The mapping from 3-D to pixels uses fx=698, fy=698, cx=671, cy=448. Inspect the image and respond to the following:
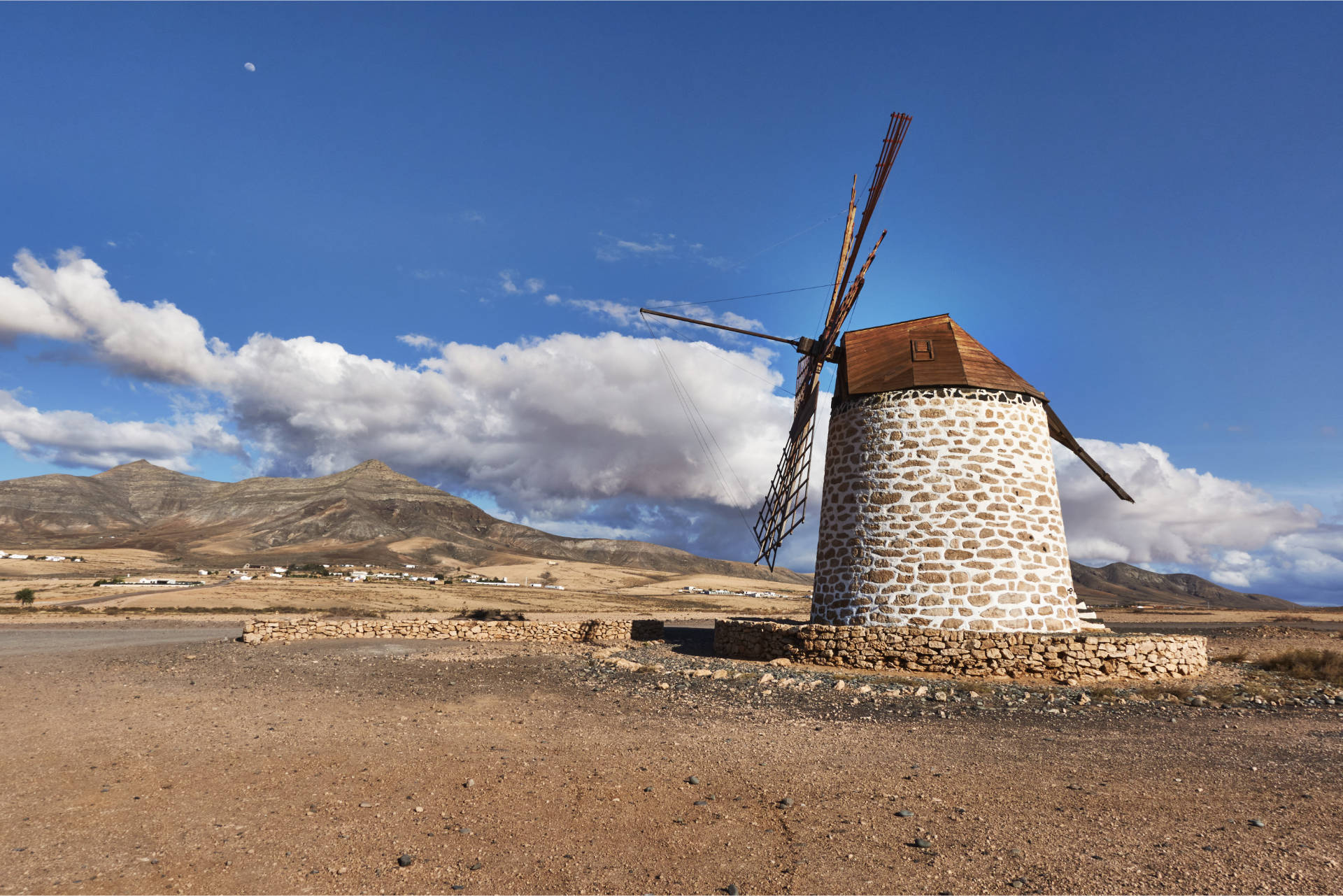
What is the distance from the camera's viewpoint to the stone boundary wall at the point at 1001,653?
1246cm

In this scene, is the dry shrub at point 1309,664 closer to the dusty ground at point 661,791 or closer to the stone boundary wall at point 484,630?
the dusty ground at point 661,791

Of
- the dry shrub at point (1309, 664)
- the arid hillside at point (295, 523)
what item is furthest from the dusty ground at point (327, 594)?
the dry shrub at point (1309, 664)

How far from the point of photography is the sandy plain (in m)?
4.61

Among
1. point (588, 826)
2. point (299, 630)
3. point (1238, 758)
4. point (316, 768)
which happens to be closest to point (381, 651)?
point (299, 630)

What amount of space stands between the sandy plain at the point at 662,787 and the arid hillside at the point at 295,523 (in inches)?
3284

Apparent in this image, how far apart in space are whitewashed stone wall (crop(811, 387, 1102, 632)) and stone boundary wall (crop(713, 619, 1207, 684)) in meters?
0.87

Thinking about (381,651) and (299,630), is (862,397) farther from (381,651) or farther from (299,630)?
(299,630)

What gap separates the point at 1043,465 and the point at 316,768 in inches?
581

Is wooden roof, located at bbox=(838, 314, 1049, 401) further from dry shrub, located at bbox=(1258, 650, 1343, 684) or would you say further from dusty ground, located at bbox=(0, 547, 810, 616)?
dusty ground, located at bbox=(0, 547, 810, 616)

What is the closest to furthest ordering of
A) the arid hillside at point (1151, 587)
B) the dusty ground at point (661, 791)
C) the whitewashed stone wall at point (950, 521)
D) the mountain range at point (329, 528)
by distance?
the dusty ground at point (661, 791) → the whitewashed stone wall at point (950, 521) → the mountain range at point (329, 528) → the arid hillside at point (1151, 587)

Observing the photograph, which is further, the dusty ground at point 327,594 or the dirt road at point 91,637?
the dusty ground at point 327,594

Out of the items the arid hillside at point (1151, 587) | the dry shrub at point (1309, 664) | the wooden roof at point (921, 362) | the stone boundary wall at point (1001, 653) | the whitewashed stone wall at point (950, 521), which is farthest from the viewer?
the arid hillside at point (1151, 587)

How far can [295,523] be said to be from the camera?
116625 mm

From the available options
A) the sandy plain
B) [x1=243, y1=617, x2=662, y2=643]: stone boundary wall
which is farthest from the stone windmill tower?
[x1=243, y1=617, x2=662, y2=643]: stone boundary wall
